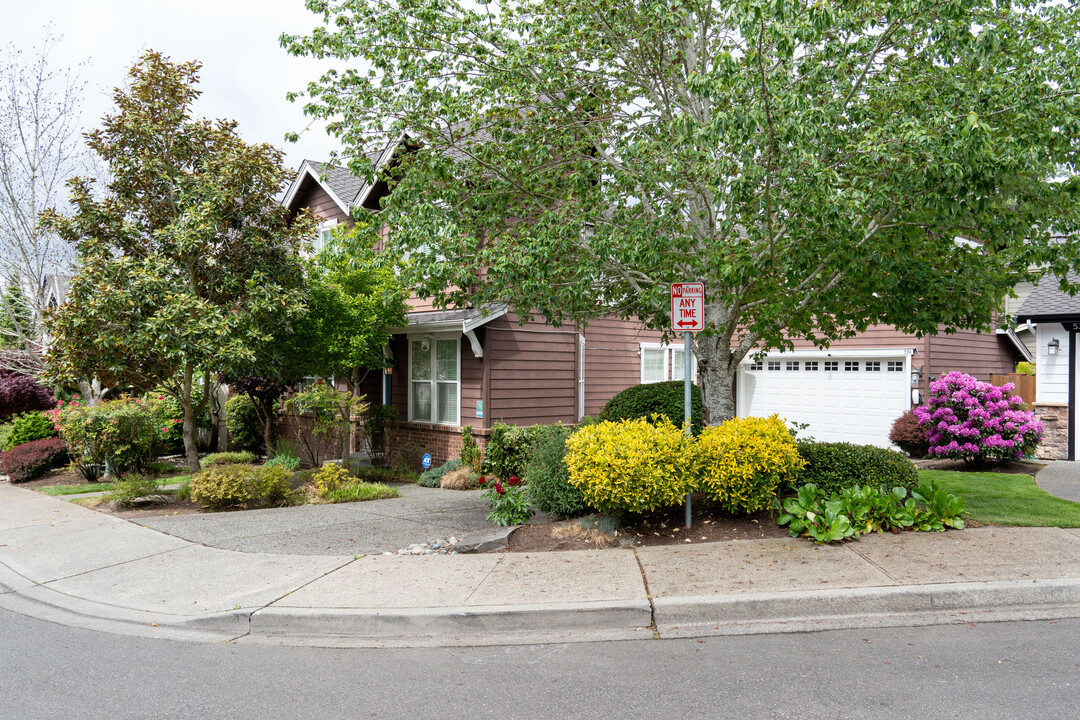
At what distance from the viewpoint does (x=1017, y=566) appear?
5.96 m

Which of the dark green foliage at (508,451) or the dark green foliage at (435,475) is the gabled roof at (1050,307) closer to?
the dark green foliage at (508,451)

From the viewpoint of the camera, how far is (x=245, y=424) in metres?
18.2

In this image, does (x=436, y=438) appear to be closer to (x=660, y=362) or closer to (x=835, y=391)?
(x=660, y=362)

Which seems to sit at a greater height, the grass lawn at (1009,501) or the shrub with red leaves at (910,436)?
the shrub with red leaves at (910,436)

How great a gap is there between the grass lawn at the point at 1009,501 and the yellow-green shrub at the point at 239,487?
30.8 ft

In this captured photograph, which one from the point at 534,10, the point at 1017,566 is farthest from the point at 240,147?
the point at 1017,566

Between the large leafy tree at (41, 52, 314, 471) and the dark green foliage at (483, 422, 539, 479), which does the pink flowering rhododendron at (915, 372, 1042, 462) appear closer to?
the dark green foliage at (483, 422, 539, 479)

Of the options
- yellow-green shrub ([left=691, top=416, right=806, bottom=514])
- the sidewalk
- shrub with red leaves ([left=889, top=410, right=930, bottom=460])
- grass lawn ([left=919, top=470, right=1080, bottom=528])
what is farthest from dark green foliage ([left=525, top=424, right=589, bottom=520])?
shrub with red leaves ([left=889, top=410, right=930, bottom=460])

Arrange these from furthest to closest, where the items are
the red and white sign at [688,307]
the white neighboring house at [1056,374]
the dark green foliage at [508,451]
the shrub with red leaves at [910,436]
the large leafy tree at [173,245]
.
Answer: the shrub with red leaves at [910,436]
the white neighboring house at [1056,374]
the dark green foliage at [508,451]
the large leafy tree at [173,245]
the red and white sign at [688,307]

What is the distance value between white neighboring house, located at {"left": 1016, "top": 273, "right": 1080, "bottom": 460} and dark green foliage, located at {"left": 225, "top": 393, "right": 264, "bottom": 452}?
17673 mm

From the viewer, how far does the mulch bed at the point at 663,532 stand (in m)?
7.16

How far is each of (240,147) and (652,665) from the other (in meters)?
11.3

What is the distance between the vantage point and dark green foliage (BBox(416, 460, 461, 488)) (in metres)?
13.3

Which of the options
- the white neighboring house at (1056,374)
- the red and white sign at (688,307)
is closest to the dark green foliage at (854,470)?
the red and white sign at (688,307)
